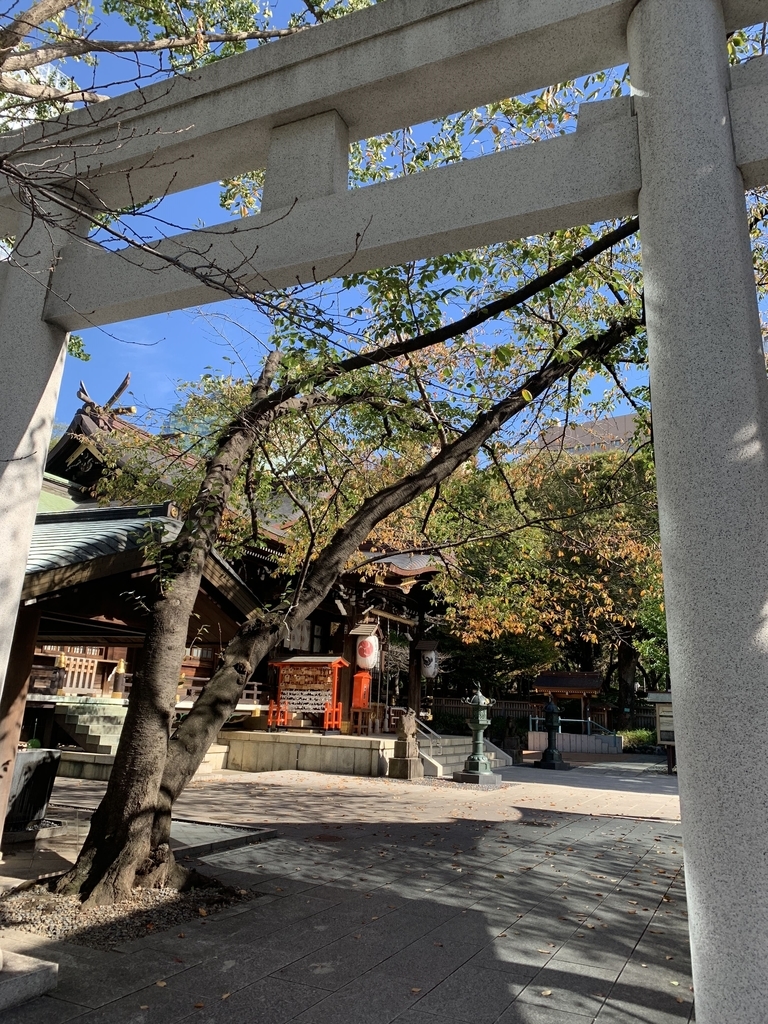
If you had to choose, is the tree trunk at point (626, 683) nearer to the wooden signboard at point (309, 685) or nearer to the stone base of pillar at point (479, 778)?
the stone base of pillar at point (479, 778)

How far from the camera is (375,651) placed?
17.3 m

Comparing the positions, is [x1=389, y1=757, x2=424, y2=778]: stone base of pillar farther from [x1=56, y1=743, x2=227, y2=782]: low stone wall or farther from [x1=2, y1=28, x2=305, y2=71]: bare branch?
[x1=2, y1=28, x2=305, y2=71]: bare branch

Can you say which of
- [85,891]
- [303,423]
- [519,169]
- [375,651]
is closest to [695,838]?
A: [519,169]

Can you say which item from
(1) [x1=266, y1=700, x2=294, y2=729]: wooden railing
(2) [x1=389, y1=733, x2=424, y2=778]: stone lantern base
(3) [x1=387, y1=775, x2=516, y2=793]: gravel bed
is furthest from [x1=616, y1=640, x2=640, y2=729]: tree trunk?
(1) [x1=266, y1=700, x2=294, y2=729]: wooden railing

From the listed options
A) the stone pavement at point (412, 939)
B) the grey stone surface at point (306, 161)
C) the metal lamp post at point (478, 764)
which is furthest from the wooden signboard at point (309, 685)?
the grey stone surface at point (306, 161)

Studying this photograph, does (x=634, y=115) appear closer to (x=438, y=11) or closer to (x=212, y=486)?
(x=438, y=11)

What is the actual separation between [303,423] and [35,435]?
178 inches

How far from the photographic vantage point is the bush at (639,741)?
26844 mm

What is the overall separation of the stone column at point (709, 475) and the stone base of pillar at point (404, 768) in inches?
497

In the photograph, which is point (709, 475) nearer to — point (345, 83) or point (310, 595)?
point (345, 83)

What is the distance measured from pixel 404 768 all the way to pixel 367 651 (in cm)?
331

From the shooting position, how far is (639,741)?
90.6ft

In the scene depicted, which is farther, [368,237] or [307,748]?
[307,748]

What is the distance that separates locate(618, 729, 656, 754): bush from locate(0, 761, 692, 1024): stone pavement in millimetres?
18874
